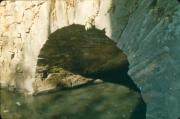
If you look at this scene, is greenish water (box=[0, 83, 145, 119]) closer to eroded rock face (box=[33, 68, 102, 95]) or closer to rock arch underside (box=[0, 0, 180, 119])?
eroded rock face (box=[33, 68, 102, 95])

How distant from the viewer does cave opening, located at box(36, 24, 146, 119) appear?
6.63 metres

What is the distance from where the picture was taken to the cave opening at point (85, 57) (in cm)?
663

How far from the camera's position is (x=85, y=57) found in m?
7.82

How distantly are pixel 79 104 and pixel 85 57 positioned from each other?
97cm

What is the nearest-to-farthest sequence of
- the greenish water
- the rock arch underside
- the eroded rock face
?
the rock arch underside → the greenish water → the eroded rock face

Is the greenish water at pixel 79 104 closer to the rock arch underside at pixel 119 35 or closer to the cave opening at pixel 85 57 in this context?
the cave opening at pixel 85 57

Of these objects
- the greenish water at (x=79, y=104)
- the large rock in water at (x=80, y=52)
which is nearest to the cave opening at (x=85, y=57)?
the large rock in water at (x=80, y=52)

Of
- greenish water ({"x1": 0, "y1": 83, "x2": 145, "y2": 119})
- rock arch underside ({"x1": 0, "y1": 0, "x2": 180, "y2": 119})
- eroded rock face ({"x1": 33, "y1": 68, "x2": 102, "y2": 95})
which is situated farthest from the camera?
eroded rock face ({"x1": 33, "y1": 68, "x2": 102, "y2": 95})

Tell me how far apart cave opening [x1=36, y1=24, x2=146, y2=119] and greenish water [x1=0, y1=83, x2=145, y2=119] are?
135 mm

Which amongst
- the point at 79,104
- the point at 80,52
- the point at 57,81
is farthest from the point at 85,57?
the point at 79,104

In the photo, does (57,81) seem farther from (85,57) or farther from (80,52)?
(80,52)

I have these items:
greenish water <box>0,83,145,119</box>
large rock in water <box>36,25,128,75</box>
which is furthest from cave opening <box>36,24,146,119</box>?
greenish water <box>0,83,145,119</box>

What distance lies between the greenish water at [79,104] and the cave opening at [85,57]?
0.14 m

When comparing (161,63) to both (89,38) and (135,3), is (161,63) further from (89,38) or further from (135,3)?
(89,38)
